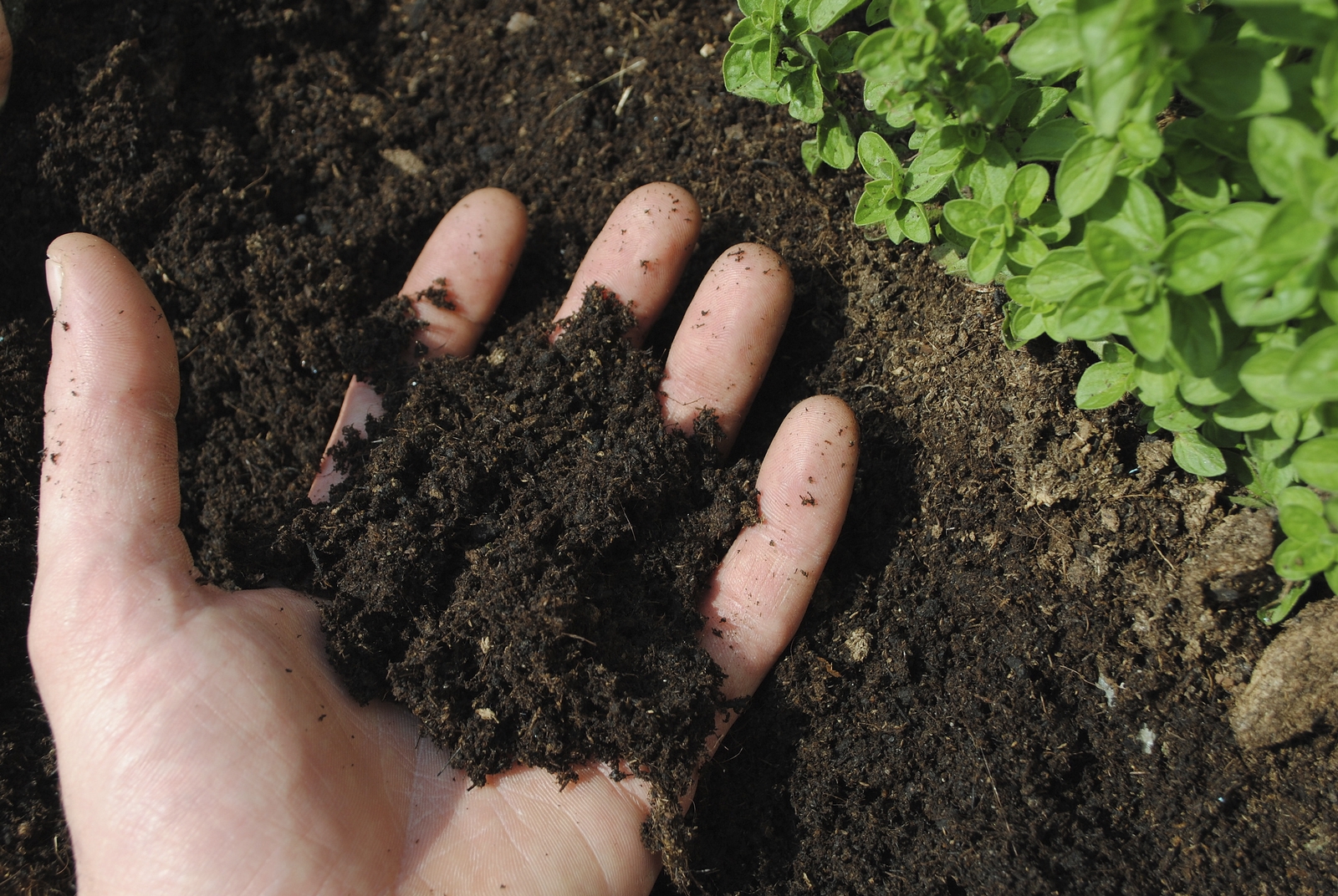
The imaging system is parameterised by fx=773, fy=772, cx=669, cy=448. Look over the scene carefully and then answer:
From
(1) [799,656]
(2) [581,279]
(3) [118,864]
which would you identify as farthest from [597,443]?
(3) [118,864]

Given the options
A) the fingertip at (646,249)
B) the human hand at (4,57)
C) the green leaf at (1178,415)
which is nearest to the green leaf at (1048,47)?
the green leaf at (1178,415)

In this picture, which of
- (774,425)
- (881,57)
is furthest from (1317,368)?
(774,425)

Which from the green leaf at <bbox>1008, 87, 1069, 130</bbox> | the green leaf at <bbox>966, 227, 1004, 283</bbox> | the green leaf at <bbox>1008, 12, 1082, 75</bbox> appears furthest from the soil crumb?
the green leaf at <bbox>1008, 12, 1082, 75</bbox>

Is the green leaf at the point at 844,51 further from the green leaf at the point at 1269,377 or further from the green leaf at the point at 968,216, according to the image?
the green leaf at the point at 1269,377

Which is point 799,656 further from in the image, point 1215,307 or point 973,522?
point 1215,307

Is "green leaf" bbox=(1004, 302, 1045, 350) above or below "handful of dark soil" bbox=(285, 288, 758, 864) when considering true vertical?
above

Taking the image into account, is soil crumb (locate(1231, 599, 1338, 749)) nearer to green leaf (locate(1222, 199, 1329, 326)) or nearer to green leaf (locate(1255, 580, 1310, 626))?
green leaf (locate(1255, 580, 1310, 626))
